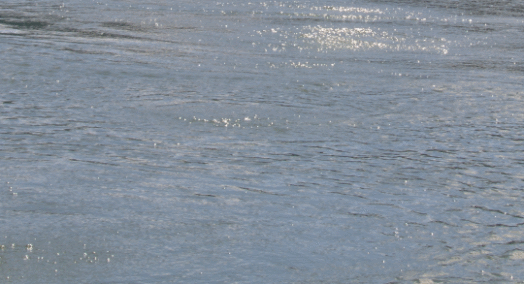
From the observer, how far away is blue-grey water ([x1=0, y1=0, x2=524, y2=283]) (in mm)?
3881

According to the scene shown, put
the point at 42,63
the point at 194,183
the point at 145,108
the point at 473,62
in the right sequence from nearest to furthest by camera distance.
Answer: the point at 194,183 → the point at 145,108 → the point at 42,63 → the point at 473,62

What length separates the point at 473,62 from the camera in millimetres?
9414

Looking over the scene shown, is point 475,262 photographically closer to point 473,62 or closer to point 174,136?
point 174,136

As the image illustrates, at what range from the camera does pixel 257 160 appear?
17.8 feet

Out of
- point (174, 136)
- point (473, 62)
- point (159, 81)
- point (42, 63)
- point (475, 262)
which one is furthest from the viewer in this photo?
point (473, 62)

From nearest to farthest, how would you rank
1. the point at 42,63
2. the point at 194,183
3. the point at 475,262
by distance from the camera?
the point at 475,262 → the point at 194,183 → the point at 42,63

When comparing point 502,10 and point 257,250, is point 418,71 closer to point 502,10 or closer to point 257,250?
point 257,250

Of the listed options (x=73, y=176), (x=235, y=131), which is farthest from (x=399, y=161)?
(x=73, y=176)

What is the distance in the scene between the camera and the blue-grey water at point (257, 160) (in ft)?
12.7

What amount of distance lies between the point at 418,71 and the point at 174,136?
12.6 feet

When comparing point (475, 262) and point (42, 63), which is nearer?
point (475, 262)

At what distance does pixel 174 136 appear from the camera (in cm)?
599

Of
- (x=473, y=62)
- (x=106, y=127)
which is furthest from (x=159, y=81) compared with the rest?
(x=473, y=62)

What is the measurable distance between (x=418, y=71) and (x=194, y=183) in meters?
4.60
